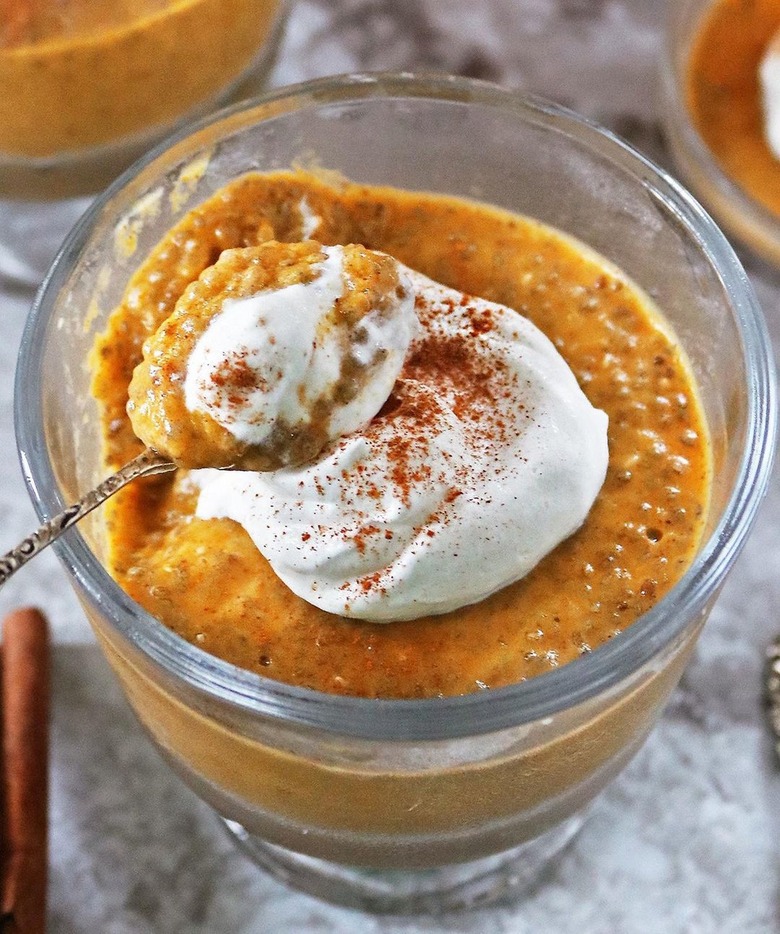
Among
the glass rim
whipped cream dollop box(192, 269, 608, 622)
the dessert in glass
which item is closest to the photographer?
the glass rim

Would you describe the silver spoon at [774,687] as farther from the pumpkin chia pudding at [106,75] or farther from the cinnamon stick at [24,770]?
the pumpkin chia pudding at [106,75]

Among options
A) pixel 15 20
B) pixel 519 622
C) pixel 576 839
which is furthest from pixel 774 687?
pixel 15 20

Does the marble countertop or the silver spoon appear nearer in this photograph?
the marble countertop

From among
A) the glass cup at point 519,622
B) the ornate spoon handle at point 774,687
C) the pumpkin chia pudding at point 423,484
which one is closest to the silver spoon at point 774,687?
the ornate spoon handle at point 774,687

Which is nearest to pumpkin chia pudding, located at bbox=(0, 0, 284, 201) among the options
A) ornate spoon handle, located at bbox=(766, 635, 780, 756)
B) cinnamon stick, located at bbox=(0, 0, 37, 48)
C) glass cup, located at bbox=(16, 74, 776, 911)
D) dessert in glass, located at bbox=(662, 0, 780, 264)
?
cinnamon stick, located at bbox=(0, 0, 37, 48)

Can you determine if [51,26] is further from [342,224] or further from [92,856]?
[92,856]

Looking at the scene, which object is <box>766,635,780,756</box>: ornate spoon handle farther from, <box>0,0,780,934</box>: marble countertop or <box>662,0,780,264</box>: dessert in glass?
<box>662,0,780,264</box>: dessert in glass
